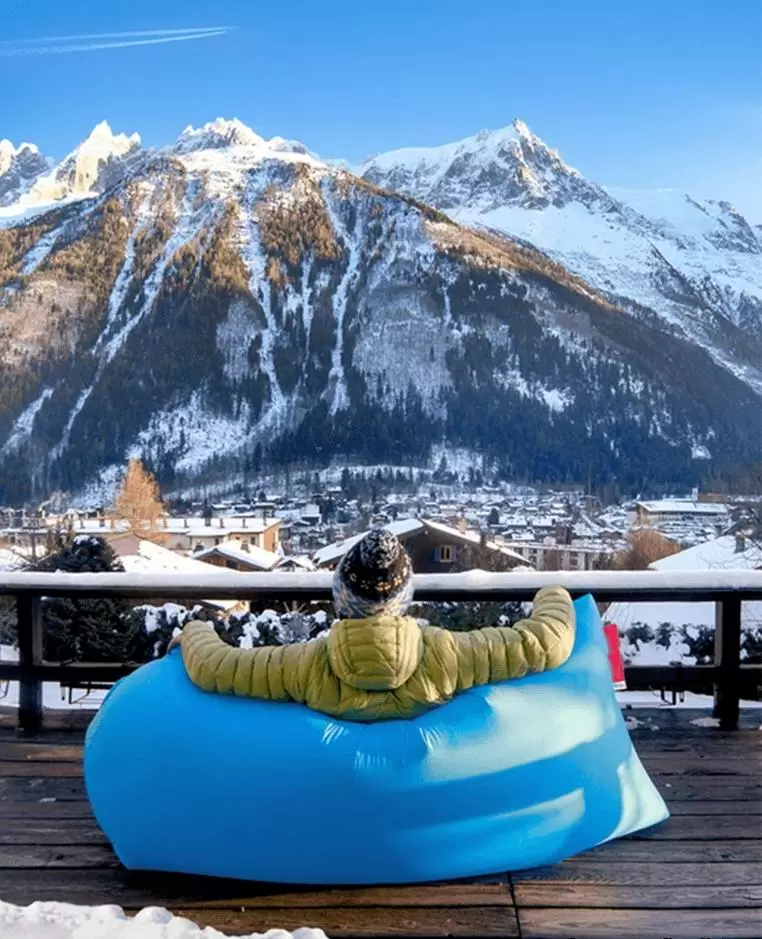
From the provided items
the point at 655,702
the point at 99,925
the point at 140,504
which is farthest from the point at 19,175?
the point at 99,925

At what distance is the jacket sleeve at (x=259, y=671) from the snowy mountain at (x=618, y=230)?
4575 cm

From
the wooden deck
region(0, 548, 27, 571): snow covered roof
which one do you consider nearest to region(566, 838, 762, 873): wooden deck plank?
the wooden deck

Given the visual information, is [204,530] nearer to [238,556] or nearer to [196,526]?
[196,526]

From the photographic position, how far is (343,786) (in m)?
1.79

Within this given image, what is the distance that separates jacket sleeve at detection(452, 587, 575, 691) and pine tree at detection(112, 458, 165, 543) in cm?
2589

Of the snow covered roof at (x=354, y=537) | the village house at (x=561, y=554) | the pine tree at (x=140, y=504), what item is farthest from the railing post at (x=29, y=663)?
the pine tree at (x=140, y=504)

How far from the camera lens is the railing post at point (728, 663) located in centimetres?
302

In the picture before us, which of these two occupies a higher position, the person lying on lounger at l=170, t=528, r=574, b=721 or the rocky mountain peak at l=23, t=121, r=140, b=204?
the rocky mountain peak at l=23, t=121, r=140, b=204

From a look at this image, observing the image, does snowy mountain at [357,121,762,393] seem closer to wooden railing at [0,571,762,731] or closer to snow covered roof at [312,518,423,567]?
snow covered roof at [312,518,423,567]

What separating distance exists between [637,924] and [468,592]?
142 centimetres

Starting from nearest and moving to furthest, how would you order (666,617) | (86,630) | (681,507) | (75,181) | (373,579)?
(373,579)
(666,617)
(86,630)
(681,507)
(75,181)

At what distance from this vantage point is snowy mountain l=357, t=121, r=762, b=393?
52625mm

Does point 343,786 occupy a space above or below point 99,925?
above

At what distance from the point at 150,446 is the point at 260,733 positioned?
42.0 meters
